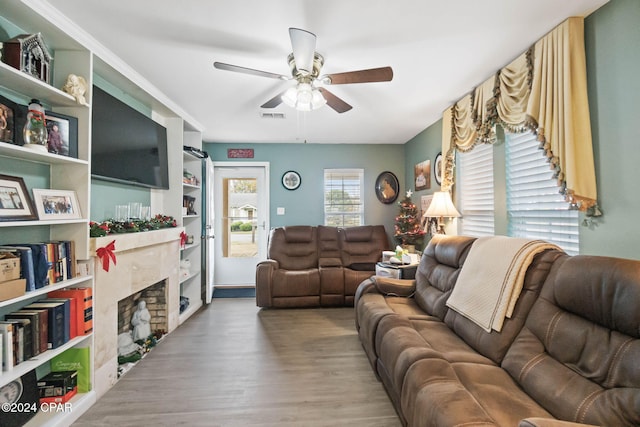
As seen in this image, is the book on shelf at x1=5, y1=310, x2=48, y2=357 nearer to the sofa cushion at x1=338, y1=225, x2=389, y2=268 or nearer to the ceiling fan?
the ceiling fan

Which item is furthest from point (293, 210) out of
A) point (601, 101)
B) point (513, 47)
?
point (601, 101)

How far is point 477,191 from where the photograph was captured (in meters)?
3.04

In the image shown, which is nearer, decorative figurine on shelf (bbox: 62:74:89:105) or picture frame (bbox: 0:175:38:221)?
picture frame (bbox: 0:175:38:221)

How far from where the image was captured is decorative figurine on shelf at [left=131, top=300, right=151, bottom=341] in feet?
9.08

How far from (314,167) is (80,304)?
12.1ft

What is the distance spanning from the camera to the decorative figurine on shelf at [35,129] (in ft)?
5.41

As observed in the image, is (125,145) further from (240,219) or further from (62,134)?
(240,219)

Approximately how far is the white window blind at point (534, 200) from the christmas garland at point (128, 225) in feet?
10.9

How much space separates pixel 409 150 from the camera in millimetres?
4840

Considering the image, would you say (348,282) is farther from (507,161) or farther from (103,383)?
(103,383)

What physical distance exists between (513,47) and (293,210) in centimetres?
363

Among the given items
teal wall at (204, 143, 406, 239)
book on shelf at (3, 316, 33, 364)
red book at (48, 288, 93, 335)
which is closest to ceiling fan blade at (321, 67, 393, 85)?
red book at (48, 288, 93, 335)

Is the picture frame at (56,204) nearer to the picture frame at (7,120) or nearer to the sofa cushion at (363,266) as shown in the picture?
the picture frame at (7,120)

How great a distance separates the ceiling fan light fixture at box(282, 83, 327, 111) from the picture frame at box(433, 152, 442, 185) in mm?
1991
